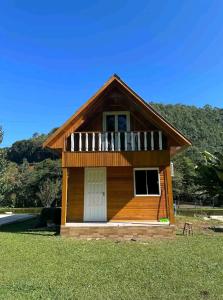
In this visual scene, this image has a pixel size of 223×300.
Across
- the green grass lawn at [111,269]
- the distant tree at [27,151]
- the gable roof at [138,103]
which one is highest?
the distant tree at [27,151]

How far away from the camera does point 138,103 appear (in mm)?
13750

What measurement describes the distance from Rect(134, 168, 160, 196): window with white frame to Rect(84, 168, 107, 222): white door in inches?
61.7

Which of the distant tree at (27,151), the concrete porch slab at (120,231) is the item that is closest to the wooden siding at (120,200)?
the concrete porch slab at (120,231)

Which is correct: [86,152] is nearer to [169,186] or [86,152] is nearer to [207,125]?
[169,186]

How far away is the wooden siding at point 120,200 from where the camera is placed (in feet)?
48.6

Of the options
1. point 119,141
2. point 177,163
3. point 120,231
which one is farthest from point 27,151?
point 120,231

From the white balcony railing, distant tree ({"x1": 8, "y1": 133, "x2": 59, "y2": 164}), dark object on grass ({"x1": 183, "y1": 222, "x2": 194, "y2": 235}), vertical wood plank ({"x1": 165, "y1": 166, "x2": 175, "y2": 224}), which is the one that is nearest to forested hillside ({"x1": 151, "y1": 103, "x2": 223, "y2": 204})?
distant tree ({"x1": 8, "y1": 133, "x2": 59, "y2": 164})

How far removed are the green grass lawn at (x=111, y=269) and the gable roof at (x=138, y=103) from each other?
418 cm

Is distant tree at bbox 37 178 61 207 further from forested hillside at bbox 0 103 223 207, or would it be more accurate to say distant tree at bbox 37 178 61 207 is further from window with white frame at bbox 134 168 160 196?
window with white frame at bbox 134 168 160 196

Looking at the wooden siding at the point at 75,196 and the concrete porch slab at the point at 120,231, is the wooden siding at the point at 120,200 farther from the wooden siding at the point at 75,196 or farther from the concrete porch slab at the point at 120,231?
the concrete porch slab at the point at 120,231

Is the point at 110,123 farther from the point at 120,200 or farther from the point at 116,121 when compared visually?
the point at 120,200

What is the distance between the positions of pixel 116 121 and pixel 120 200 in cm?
378

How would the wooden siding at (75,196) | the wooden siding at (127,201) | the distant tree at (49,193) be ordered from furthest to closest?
the distant tree at (49,193)
the wooden siding at (75,196)
the wooden siding at (127,201)

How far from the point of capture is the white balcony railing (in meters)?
13.6
